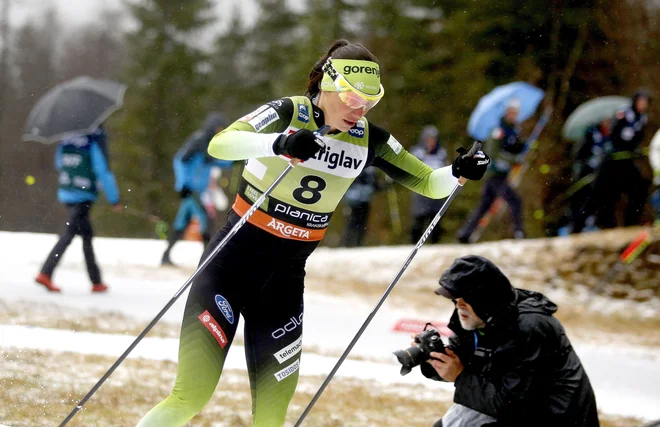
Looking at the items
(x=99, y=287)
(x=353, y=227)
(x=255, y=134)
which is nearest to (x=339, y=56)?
(x=255, y=134)

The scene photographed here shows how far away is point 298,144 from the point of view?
2477mm

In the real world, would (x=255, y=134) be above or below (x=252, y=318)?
above

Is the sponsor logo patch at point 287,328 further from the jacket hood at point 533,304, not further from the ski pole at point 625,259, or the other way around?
the ski pole at point 625,259

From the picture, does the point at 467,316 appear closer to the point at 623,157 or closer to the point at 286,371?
the point at 286,371

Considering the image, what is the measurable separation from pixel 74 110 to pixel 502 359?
19.0ft

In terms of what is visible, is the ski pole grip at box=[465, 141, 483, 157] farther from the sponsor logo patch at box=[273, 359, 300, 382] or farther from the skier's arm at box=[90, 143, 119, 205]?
the skier's arm at box=[90, 143, 119, 205]

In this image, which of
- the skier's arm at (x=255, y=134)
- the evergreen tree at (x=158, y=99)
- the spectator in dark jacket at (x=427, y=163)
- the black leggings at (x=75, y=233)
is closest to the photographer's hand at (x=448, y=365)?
the skier's arm at (x=255, y=134)

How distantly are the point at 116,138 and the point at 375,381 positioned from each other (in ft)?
66.6

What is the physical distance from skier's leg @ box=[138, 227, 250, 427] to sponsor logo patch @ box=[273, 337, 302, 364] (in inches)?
7.3

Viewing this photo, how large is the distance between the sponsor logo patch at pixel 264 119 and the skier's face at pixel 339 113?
0.21 meters

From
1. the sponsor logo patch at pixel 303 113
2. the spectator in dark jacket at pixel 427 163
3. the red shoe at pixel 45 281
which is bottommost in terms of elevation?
the red shoe at pixel 45 281

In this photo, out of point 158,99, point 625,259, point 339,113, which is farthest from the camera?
point 158,99

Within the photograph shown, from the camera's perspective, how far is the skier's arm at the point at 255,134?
2.56 metres

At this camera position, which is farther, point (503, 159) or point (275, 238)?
point (503, 159)
